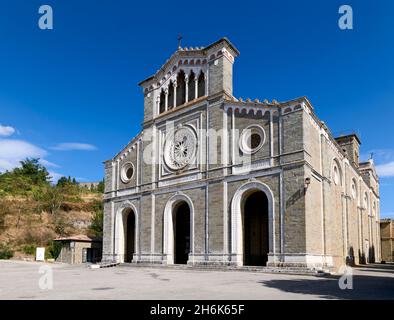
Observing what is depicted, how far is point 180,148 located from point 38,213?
36.3 metres

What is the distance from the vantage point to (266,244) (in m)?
29.2

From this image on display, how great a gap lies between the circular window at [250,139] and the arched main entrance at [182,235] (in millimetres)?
8791

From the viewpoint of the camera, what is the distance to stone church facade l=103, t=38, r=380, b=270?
22438 mm

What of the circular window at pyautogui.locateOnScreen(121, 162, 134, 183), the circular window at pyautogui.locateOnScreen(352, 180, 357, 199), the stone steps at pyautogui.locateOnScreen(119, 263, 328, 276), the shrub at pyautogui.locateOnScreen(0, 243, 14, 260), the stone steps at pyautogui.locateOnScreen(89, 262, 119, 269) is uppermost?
the circular window at pyautogui.locateOnScreen(121, 162, 134, 183)

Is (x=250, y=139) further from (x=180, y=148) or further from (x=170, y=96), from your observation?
(x=170, y=96)

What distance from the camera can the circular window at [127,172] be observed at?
Result: 33.8 meters

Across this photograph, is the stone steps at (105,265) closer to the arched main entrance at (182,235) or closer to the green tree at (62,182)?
the arched main entrance at (182,235)

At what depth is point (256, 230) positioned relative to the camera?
29844 mm

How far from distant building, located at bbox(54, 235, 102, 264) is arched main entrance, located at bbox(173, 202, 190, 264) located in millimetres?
10309

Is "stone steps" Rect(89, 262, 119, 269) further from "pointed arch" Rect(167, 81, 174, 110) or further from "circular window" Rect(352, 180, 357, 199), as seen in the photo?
"circular window" Rect(352, 180, 357, 199)

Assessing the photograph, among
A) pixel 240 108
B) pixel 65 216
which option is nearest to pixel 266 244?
pixel 240 108

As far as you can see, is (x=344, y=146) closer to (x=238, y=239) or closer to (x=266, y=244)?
(x=266, y=244)

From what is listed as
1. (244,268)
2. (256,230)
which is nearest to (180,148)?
(256,230)
